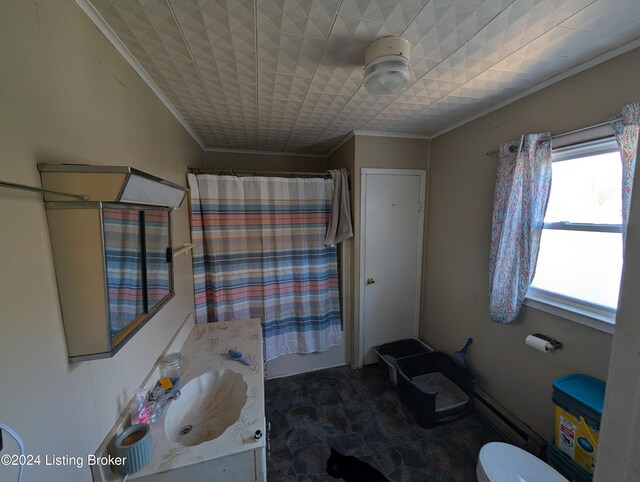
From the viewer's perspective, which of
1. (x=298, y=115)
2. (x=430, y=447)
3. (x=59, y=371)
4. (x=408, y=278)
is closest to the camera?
(x=59, y=371)

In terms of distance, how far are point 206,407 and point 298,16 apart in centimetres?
191

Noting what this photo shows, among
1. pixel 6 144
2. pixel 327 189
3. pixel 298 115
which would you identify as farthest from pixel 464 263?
pixel 6 144

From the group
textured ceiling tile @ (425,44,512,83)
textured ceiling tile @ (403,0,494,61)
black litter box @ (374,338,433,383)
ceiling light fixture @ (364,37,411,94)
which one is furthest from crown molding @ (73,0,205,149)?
black litter box @ (374,338,433,383)

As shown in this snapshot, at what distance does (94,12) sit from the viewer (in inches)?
33.4

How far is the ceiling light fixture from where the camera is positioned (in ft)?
3.28

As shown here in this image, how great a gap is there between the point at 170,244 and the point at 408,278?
2.14 meters

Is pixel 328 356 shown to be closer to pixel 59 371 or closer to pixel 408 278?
pixel 408 278

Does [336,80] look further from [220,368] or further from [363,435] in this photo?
[363,435]

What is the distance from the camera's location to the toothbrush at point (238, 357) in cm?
146

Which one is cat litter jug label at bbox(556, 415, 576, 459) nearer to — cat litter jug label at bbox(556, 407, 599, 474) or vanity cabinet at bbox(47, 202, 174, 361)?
cat litter jug label at bbox(556, 407, 599, 474)

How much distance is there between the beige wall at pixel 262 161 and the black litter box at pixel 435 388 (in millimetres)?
2364

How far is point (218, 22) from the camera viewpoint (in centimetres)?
93

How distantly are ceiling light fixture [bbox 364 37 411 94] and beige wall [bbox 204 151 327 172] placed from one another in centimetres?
196

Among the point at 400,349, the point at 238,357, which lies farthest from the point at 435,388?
the point at 238,357
